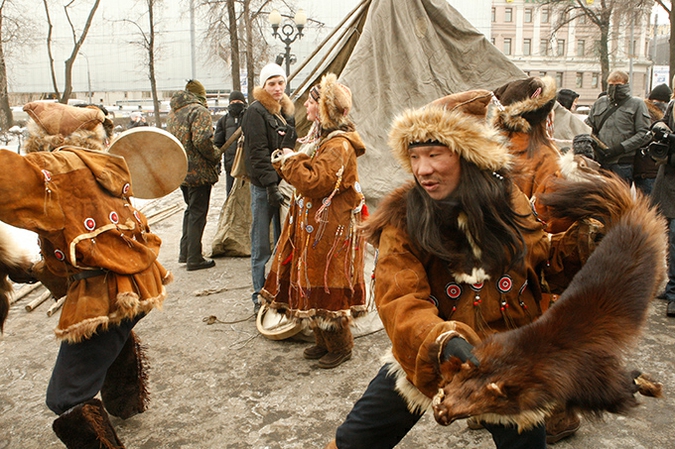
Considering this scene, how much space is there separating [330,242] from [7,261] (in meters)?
1.93

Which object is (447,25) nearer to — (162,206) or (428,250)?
(428,250)

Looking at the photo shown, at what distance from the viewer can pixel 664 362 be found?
384 cm

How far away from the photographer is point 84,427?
96.6 inches

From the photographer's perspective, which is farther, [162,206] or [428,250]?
[162,206]

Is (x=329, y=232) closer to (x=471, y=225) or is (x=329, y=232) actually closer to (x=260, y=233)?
(x=260, y=233)

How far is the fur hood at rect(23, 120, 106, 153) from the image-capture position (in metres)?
2.63

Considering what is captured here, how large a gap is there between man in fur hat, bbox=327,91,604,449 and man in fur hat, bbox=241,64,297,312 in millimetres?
2708

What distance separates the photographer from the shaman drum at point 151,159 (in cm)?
325

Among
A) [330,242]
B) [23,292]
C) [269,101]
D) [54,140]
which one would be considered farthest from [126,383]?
[23,292]

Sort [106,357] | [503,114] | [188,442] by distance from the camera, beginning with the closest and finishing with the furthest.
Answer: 1. [106,357]
2. [188,442]
3. [503,114]

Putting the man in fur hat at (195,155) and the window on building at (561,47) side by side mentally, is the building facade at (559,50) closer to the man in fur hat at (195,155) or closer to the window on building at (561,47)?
the window on building at (561,47)

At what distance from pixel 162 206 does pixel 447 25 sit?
20.6 feet

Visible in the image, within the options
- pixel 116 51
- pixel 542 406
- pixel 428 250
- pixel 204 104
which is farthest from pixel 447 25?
pixel 116 51

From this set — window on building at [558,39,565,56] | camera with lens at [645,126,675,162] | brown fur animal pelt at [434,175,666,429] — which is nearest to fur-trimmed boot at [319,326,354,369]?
brown fur animal pelt at [434,175,666,429]
